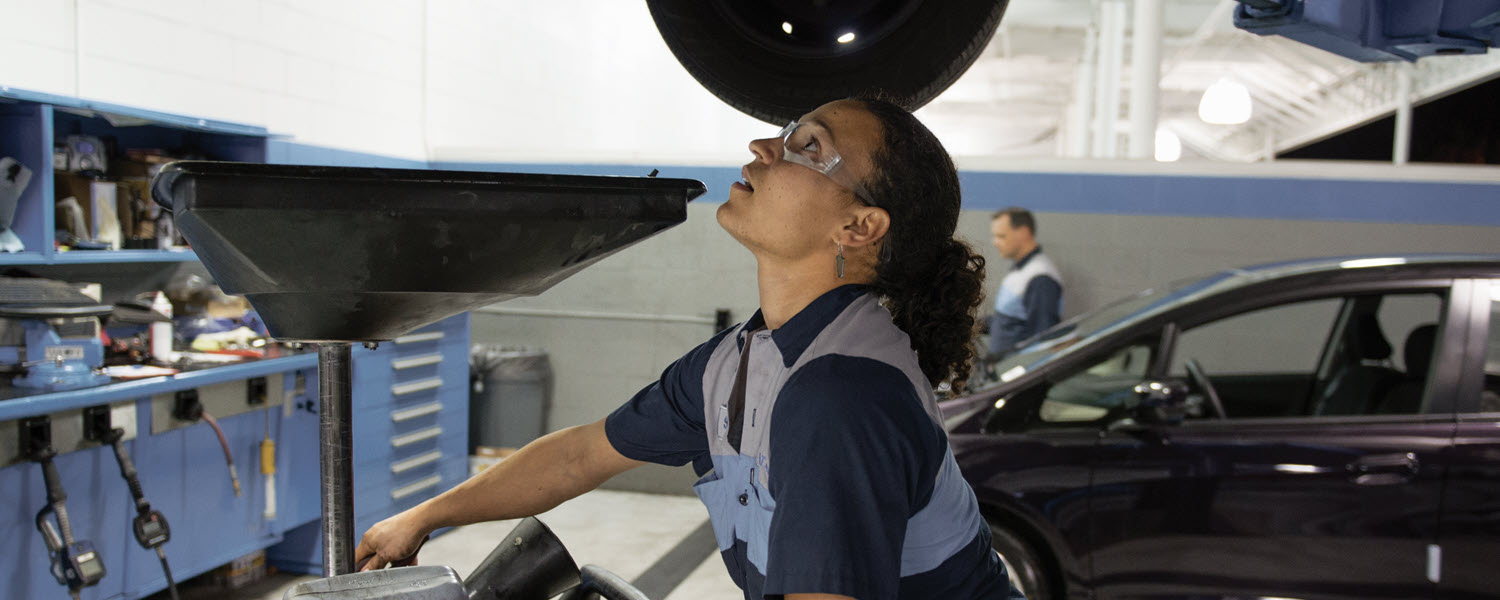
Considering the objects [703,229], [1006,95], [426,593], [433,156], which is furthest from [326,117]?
[1006,95]

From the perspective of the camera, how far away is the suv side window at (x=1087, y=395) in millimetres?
3234

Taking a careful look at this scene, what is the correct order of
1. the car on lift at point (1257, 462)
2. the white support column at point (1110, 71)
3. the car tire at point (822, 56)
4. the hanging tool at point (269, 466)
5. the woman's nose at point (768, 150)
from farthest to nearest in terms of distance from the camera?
the white support column at point (1110, 71)
the hanging tool at point (269, 466)
the car on lift at point (1257, 462)
the car tire at point (822, 56)
the woman's nose at point (768, 150)

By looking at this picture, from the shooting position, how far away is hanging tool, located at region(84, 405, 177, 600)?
3.13 meters

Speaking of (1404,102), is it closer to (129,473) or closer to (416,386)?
(416,386)

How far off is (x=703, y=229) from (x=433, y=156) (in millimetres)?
1520

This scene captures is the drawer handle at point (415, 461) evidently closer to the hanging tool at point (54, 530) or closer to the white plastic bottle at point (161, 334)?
the white plastic bottle at point (161, 334)

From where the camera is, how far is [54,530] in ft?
10.0

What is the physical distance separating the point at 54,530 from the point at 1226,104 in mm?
7664

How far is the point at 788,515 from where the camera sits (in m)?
0.97

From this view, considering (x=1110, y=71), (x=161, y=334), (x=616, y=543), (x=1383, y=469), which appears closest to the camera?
(x=1383, y=469)

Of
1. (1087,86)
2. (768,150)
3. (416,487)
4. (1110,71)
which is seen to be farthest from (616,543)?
(1087,86)

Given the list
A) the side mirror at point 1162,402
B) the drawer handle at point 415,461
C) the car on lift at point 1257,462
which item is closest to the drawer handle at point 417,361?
the drawer handle at point 415,461

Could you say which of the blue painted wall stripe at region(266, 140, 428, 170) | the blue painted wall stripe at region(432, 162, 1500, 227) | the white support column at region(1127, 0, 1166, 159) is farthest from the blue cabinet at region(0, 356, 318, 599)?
the white support column at region(1127, 0, 1166, 159)

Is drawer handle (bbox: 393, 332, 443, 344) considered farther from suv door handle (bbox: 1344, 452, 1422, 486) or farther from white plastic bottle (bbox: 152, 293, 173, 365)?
suv door handle (bbox: 1344, 452, 1422, 486)
